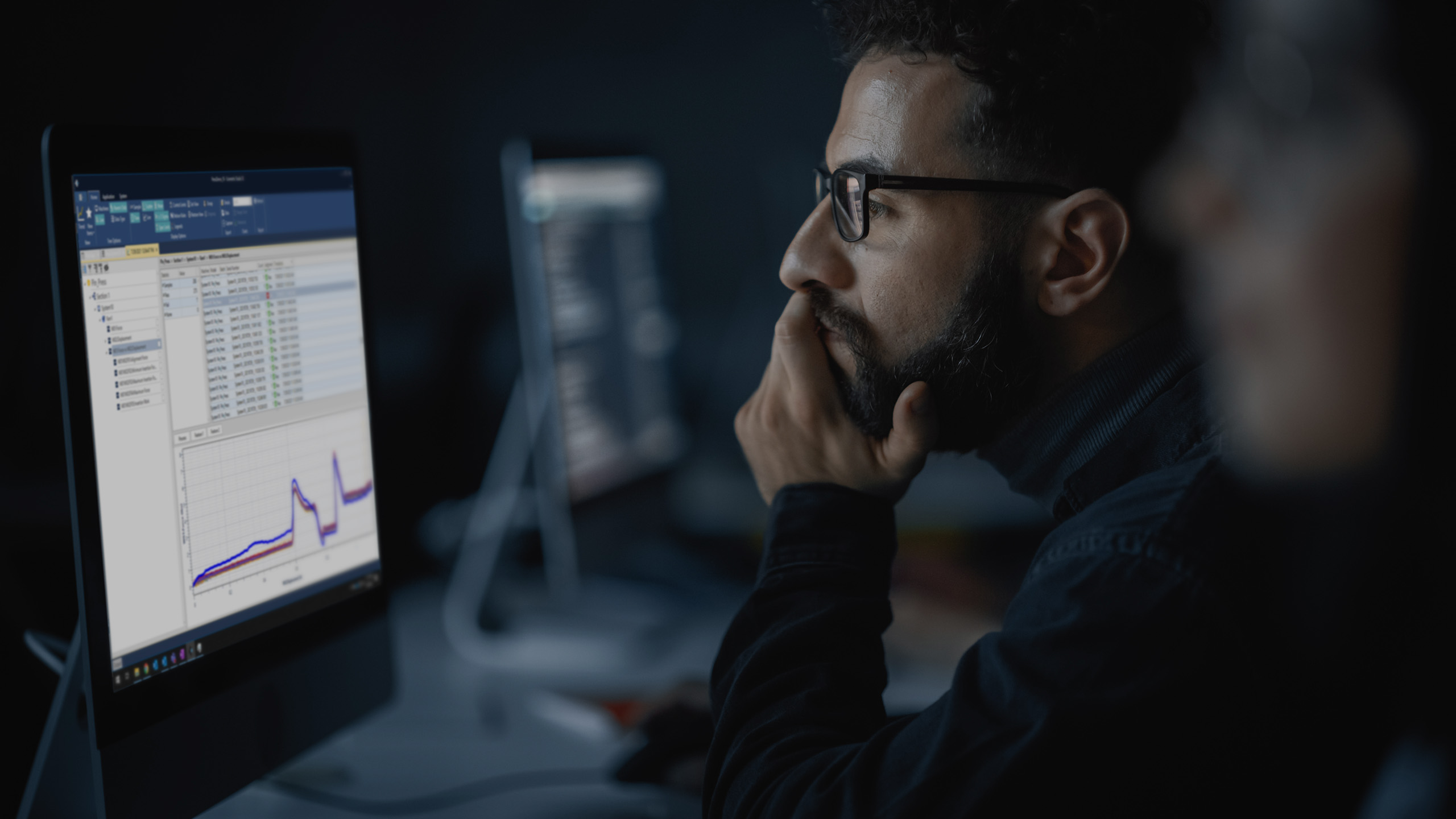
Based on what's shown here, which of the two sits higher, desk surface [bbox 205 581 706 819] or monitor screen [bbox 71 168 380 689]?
monitor screen [bbox 71 168 380 689]

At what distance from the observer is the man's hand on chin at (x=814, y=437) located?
3.36 feet

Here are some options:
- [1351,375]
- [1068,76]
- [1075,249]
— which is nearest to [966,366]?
[1075,249]

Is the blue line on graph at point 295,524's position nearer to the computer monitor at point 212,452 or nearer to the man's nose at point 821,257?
the computer monitor at point 212,452

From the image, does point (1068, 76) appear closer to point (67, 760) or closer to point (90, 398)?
point (90, 398)

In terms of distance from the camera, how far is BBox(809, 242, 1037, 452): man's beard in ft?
3.14

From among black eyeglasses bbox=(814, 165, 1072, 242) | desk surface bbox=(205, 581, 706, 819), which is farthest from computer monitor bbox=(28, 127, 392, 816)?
black eyeglasses bbox=(814, 165, 1072, 242)

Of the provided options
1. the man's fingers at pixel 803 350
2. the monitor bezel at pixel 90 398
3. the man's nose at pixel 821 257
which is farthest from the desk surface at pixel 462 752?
the man's nose at pixel 821 257

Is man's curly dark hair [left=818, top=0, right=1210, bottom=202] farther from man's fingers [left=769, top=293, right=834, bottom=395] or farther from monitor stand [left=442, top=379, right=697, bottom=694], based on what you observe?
monitor stand [left=442, top=379, right=697, bottom=694]

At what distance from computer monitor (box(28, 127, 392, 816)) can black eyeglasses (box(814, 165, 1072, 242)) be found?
50 cm

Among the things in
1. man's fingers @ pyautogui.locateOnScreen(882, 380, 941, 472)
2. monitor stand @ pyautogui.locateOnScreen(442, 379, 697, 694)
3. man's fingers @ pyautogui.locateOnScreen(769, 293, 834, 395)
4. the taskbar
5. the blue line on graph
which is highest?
man's fingers @ pyautogui.locateOnScreen(769, 293, 834, 395)

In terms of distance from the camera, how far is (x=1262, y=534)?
2.24ft

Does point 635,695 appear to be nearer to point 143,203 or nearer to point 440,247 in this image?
point 143,203

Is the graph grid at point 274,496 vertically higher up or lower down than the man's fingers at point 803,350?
lower down

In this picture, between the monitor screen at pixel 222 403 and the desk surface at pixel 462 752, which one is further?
the desk surface at pixel 462 752
